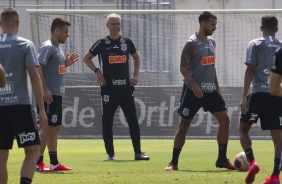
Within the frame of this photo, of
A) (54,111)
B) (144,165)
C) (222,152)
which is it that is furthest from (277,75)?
(144,165)

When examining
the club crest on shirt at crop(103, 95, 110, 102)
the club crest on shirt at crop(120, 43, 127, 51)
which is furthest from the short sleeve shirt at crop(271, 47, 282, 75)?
the club crest on shirt at crop(103, 95, 110, 102)

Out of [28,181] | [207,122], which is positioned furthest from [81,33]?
[28,181]

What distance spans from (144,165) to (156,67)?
8920mm

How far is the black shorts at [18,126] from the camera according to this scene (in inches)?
362

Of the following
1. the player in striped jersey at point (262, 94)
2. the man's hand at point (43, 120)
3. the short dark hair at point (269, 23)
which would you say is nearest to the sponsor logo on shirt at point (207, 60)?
the player in striped jersey at point (262, 94)

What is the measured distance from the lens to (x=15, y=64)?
927 centimetres

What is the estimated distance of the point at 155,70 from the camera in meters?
22.7

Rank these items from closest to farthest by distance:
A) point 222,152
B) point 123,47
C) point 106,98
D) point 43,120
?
point 43,120
point 222,152
point 123,47
point 106,98

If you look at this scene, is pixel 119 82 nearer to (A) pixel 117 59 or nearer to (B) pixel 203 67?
(A) pixel 117 59

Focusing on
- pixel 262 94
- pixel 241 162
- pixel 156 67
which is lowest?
pixel 241 162

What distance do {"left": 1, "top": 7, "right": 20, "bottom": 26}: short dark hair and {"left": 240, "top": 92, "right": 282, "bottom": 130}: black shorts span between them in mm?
3370

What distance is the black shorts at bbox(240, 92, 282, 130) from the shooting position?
36.4ft

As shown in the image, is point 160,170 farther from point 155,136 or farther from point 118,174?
point 155,136

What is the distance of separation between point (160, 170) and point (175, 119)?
358 inches
